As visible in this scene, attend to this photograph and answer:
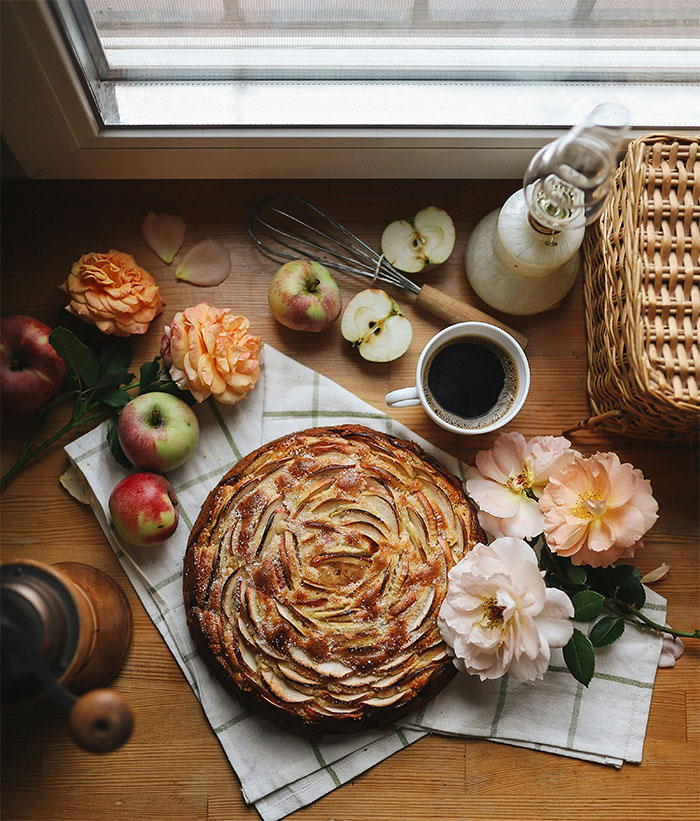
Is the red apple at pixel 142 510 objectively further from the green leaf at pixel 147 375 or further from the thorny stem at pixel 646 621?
the thorny stem at pixel 646 621

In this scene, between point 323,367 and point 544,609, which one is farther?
point 323,367

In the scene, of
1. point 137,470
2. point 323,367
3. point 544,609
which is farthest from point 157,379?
point 544,609

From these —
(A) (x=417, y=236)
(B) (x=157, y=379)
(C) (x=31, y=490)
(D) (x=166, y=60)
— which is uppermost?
(D) (x=166, y=60)

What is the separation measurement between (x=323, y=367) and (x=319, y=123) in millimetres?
341

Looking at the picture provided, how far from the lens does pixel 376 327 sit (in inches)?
40.3

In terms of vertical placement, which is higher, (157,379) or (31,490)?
(157,379)

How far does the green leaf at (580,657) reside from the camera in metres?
0.91

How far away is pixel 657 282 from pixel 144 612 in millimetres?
802

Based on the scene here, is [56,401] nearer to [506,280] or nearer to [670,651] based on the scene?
[506,280]

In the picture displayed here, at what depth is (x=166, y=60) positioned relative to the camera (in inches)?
37.2

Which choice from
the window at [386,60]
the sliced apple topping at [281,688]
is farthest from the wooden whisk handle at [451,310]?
the sliced apple topping at [281,688]

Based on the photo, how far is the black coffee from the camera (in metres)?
0.98

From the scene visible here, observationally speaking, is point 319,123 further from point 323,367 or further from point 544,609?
point 544,609

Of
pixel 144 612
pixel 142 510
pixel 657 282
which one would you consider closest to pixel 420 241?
pixel 657 282
